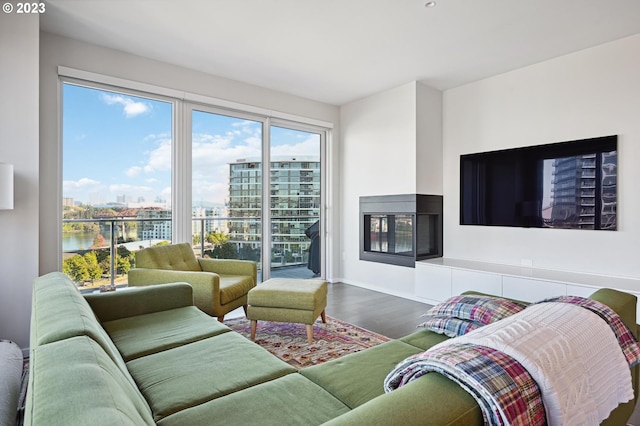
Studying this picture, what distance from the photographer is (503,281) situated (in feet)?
11.7

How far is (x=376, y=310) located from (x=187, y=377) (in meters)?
2.75

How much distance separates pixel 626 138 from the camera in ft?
10.6

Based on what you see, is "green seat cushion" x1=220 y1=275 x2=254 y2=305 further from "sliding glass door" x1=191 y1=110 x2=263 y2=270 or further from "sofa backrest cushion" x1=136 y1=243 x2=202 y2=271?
"sliding glass door" x1=191 y1=110 x2=263 y2=270

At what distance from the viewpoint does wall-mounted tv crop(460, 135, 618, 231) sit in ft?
11.0

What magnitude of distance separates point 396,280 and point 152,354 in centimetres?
347

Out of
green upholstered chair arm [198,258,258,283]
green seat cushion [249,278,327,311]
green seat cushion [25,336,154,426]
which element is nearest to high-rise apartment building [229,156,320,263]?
green upholstered chair arm [198,258,258,283]

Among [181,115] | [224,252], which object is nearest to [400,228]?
[224,252]

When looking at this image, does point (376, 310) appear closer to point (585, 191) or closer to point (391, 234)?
point (391, 234)

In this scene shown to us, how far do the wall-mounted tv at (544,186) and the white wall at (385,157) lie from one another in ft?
1.81

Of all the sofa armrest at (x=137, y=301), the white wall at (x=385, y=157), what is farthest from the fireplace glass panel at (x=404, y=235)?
the sofa armrest at (x=137, y=301)

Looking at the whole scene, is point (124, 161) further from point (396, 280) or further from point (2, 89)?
point (396, 280)

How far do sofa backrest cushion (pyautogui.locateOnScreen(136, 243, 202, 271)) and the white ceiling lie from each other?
203 centimetres

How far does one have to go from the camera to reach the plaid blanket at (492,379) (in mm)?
819

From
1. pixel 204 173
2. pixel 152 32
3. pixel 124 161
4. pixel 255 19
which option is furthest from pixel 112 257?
pixel 255 19
